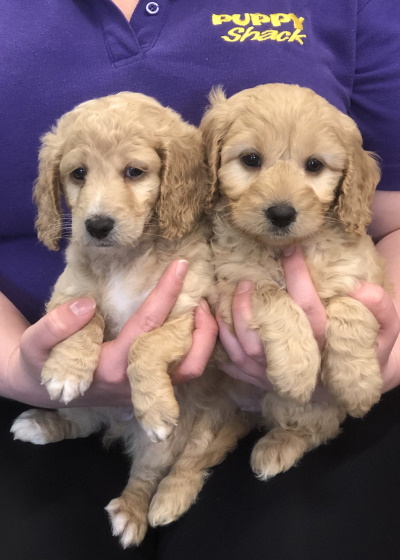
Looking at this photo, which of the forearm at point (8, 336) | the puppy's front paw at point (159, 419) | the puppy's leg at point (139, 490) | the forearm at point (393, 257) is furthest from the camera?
the forearm at point (393, 257)

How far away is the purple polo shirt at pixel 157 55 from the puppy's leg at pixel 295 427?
0.97 m

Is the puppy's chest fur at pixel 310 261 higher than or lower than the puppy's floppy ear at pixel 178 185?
lower

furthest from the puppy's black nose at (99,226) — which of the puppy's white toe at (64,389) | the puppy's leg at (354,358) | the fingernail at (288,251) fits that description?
the puppy's leg at (354,358)

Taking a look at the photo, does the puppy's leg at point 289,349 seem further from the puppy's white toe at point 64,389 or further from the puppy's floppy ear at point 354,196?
the puppy's white toe at point 64,389

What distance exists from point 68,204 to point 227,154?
21.2 inches

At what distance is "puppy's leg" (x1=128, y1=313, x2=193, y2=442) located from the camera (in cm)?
142

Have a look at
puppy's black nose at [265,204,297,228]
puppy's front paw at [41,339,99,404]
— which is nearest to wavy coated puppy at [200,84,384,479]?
puppy's black nose at [265,204,297,228]

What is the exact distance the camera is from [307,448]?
1.72 metres

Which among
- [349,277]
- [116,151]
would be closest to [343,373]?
[349,277]

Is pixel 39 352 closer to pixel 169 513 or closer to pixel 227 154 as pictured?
pixel 169 513

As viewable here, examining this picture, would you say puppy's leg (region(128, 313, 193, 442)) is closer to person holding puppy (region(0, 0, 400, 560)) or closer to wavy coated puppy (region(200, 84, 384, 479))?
person holding puppy (region(0, 0, 400, 560))

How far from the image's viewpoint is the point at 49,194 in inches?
66.4

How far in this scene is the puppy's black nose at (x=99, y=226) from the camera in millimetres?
1477

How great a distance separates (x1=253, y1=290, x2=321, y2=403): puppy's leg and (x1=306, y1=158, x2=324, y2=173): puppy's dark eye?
0.40 metres
